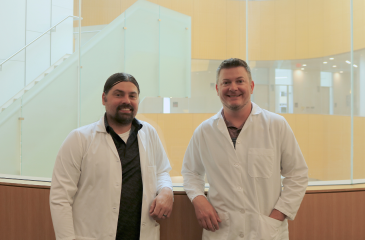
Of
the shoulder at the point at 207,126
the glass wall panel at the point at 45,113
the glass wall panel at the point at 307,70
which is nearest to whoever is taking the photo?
the shoulder at the point at 207,126

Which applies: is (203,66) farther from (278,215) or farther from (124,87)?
(278,215)

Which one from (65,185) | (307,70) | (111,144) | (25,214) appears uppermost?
(307,70)

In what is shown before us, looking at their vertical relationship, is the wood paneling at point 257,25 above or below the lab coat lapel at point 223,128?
above

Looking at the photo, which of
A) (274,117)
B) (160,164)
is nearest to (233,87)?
(274,117)

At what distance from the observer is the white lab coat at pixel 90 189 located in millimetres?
1480

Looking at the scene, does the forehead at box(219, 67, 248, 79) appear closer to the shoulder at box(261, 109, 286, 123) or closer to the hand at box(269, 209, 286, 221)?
the shoulder at box(261, 109, 286, 123)

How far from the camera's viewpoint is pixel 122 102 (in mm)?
1569

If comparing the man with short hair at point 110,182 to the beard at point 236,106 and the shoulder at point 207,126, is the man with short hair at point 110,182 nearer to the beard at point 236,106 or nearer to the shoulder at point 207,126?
the shoulder at point 207,126

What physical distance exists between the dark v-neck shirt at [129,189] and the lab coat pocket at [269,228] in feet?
2.12

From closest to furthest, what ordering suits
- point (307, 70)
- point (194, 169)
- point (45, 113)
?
point (194, 169), point (307, 70), point (45, 113)

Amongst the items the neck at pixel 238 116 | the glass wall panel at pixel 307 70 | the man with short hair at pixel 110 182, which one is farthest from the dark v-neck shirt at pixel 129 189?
the glass wall panel at pixel 307 70

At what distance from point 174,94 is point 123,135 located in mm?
1252

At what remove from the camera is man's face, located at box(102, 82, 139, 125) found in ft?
5.16

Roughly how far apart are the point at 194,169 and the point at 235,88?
54cm
